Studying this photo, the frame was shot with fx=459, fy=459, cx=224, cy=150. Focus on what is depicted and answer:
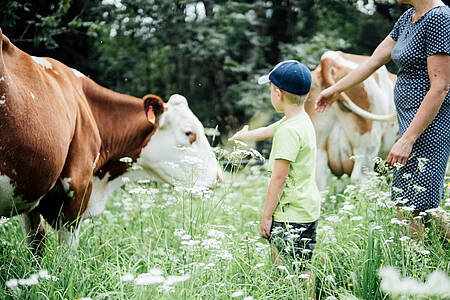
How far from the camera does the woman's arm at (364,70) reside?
9.00 feet

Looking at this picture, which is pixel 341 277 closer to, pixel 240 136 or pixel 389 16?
pixel 240 136

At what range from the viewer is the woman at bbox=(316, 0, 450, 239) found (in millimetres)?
2252

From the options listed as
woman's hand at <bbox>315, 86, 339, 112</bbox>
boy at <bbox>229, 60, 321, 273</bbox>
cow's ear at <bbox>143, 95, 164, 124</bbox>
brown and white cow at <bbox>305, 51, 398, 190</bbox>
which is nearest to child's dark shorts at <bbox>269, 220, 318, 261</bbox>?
boy at <bbox>229, 60, 321, 273</bbox>

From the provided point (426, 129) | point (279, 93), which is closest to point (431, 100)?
point (426, 129)

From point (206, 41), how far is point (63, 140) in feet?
18.7

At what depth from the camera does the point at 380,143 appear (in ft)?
15.3

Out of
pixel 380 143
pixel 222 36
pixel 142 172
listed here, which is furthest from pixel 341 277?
pixel 222 36

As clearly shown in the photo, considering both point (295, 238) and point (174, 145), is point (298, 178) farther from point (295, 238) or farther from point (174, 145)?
point (174, 145)

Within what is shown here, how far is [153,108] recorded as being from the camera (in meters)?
3.85

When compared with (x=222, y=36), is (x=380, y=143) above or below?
below

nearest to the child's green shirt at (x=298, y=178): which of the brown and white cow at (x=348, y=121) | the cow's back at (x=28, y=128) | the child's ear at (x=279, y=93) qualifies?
the child's ear at (x=279, y=93)

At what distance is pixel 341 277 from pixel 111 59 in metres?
6.77

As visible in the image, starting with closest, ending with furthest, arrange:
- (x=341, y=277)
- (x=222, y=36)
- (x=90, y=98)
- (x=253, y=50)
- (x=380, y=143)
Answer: (x=341, y=277)
(x=90, y=98)
(x=380, y=143)
(x=222, y=36)
(x=253, y=50)

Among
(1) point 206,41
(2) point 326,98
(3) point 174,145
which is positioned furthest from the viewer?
(1) point 206,41
